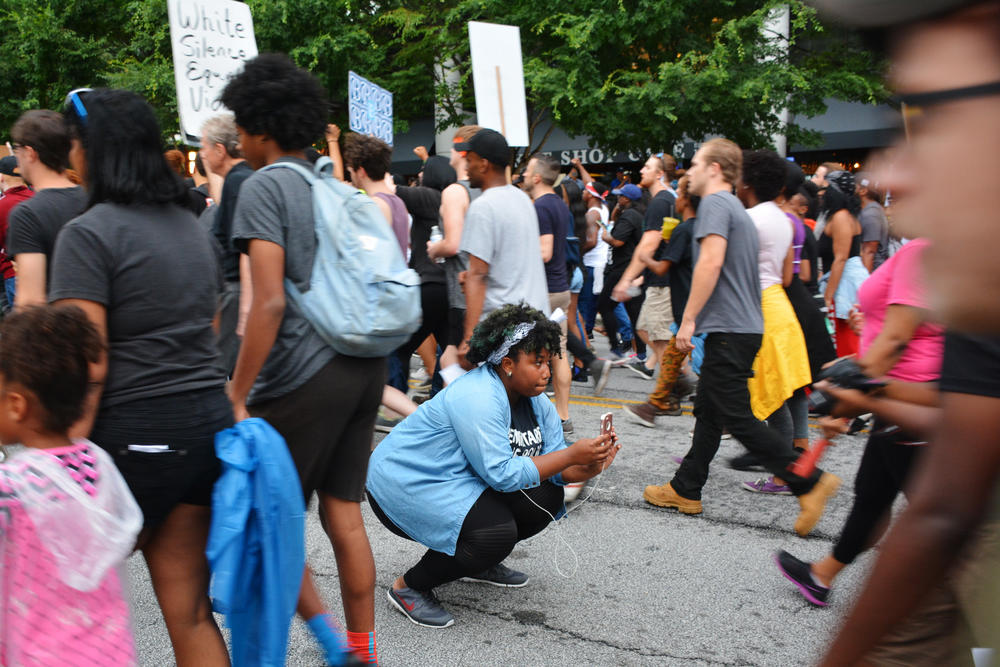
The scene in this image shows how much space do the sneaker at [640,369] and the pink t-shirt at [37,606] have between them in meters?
7.42

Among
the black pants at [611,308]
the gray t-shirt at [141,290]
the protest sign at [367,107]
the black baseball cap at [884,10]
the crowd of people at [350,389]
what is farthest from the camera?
the black pants at [611,308]

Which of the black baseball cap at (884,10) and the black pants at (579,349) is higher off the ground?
the black baseball cap at (884,10)

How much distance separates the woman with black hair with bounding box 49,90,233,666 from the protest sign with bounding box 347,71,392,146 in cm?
622

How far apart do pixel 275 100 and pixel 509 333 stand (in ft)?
4.63

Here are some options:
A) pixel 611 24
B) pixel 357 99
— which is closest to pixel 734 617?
pixel 357 99

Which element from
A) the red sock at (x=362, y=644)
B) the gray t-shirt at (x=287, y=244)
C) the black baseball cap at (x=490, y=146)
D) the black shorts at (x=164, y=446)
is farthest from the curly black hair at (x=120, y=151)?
the black baseball cap at (x=490, y=146)

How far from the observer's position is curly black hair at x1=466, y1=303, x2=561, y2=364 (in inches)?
144

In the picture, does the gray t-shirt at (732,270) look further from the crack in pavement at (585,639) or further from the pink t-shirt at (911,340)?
the crack in pavement at (585,639)

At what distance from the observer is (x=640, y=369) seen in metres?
9.13

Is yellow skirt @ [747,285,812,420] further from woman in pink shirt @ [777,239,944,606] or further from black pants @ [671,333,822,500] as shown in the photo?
woman in pink shirt @ [777,239,944,606]

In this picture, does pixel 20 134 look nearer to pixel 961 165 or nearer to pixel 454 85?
pixel 961 165

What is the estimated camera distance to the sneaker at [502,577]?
12.8 feet

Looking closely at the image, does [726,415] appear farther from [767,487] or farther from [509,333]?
[509,333]

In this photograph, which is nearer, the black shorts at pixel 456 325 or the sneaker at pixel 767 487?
the sneaker at pixel 767 487
